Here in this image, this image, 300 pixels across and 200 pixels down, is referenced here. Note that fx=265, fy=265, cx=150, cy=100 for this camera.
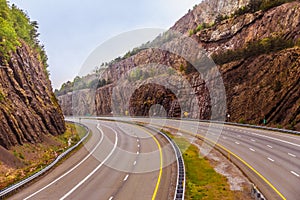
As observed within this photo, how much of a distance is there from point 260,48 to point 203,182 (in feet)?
140

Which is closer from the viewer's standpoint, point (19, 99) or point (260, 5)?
point (19, 99)

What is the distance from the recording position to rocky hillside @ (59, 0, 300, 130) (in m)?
43.4

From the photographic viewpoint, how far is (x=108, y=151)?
32.9 meters

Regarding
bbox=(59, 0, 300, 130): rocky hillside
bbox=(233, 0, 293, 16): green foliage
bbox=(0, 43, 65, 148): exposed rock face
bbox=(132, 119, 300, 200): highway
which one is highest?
Result: bbox=(233, 0, 293, 16): green foliage

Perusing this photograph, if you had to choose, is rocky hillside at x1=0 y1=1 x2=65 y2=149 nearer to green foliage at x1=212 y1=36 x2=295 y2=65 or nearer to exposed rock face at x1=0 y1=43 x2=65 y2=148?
exposed rock face at x1=0 y1=43 x2=65 y2=148

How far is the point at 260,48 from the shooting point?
5441 cm

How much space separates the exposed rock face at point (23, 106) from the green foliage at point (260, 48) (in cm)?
4060

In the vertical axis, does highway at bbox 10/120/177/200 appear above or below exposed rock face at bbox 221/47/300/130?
below

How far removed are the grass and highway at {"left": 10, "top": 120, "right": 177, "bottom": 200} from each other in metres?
1.28

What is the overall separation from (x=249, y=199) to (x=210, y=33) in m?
75.3

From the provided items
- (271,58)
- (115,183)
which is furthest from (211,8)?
(115,183)

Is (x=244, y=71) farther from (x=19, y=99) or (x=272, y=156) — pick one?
(x=19, y=99)

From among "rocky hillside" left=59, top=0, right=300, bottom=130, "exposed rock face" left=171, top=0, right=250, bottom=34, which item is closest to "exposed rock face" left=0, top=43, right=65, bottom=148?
"rocky hillside" left=59, top=0, right=300, bottom=130

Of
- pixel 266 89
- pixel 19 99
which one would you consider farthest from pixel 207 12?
pixel 19 99
